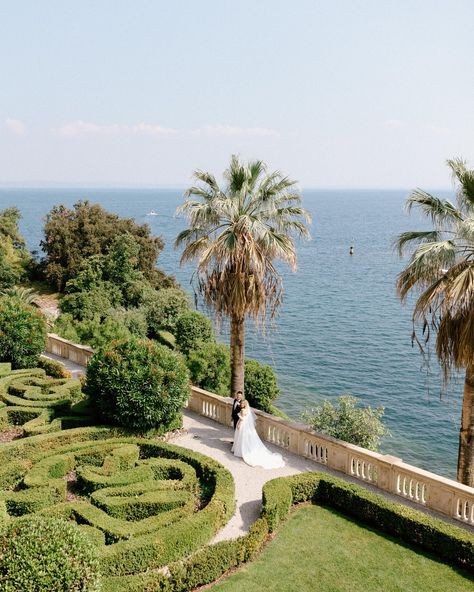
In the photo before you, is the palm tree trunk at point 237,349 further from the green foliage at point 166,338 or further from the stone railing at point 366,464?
the green foliage at point 166,338

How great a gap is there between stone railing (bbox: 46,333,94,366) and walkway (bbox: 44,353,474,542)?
7.11 meters

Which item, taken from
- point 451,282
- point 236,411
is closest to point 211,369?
point 236,411

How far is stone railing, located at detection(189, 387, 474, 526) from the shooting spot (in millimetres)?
13312

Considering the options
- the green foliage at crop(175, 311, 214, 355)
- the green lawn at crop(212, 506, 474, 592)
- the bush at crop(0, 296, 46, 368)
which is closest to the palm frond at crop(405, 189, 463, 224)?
the green lawn at crop(212, 506, 474, 592)

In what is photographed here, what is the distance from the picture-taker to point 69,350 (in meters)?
26.5

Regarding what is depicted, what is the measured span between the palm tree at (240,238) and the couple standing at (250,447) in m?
2.92

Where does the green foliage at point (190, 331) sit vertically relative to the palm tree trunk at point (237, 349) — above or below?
below

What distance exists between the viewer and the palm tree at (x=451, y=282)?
13266 millimetres

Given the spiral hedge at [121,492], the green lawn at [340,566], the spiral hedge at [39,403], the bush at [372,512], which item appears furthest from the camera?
the spiral hedge at [39,403]

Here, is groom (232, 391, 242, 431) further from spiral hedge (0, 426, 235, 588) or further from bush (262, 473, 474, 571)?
bush (262, 473, 474, 571)

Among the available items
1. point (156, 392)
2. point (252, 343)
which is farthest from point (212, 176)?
point (252, 343)

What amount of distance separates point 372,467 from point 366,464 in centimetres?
16

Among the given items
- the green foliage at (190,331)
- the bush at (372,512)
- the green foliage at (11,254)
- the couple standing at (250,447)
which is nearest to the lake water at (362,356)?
the couple standing at (250,447)

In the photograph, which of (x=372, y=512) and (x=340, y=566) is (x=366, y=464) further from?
(x=340, y=566)
